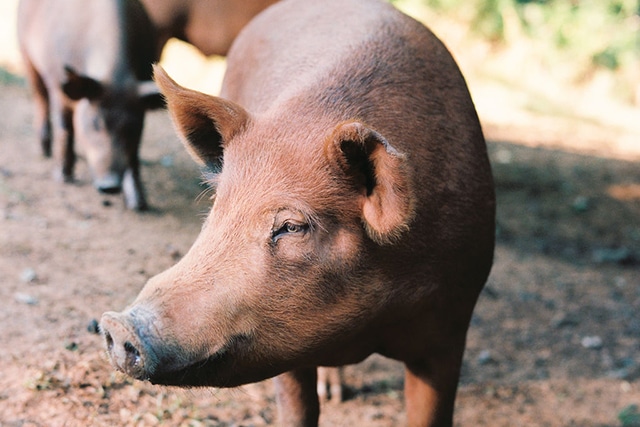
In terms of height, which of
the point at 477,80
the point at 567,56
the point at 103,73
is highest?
the point at 567,56

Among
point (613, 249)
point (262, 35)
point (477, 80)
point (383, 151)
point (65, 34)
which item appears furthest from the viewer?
point (477, 80)

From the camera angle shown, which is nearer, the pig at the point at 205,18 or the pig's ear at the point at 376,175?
the pig's ear at the point at 376,175

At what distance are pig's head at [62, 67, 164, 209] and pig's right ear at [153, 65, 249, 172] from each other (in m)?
3.37

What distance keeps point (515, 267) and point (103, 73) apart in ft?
13.3

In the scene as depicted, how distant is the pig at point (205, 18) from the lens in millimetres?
7418

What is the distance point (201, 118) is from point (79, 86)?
3.58 meters

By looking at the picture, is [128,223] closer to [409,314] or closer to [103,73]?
[103,73]

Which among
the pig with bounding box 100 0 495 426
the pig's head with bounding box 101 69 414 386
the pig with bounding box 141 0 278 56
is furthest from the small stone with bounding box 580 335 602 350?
the pig with bounding box 141 0 278 56

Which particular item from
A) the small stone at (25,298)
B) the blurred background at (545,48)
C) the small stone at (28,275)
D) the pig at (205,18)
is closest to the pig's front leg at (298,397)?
the small stone at (25,298)

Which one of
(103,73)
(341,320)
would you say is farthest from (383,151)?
(103,73)

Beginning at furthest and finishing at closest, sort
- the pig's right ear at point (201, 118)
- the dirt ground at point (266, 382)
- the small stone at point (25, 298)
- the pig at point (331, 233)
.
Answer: the small stone at point (25, 298) → the dirt ground at point (266, 382) → the pig's right ear at point (201, 118) → the pig at point (331, 233)

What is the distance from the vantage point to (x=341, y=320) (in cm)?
290

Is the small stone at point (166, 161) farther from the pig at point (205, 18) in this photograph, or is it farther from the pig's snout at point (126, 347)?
the pig's snout at point (126, 347)

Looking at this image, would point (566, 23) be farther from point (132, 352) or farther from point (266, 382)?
point (132, 352)
